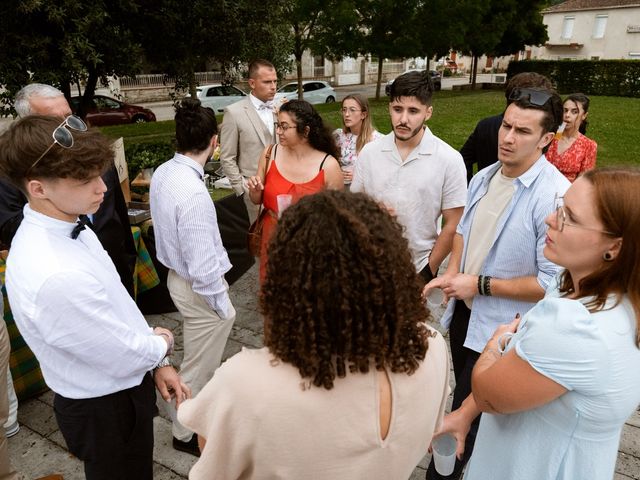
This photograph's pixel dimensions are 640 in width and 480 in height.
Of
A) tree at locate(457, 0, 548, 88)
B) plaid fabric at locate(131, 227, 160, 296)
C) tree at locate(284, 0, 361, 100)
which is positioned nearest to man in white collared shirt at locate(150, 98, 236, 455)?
plaid fabric at locate(131, 227, 160, 296)

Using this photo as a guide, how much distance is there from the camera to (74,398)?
1.76m

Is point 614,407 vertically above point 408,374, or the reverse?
point 408,374

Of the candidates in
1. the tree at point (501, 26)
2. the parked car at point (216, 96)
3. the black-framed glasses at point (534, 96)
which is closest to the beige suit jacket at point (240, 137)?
the black-framed glasses at point (534, 96)

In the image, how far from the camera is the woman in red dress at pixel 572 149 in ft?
16.1

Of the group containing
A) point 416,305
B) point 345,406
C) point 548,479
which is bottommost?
point 548,479

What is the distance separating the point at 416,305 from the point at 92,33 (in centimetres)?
536

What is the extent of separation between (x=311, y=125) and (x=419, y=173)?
94 cm

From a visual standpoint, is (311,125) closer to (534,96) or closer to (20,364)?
(534,96)

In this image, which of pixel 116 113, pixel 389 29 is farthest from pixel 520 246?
pixel 389 29

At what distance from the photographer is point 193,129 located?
2.58 metres

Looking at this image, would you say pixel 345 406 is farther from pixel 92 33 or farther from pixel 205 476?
pixel 92 33

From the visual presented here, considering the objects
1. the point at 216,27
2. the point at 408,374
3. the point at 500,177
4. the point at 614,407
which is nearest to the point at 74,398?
the point at 408,374

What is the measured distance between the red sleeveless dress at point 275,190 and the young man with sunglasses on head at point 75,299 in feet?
4.89

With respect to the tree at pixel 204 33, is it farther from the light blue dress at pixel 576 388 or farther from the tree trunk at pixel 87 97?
the light blue dress at pixel 576 388
